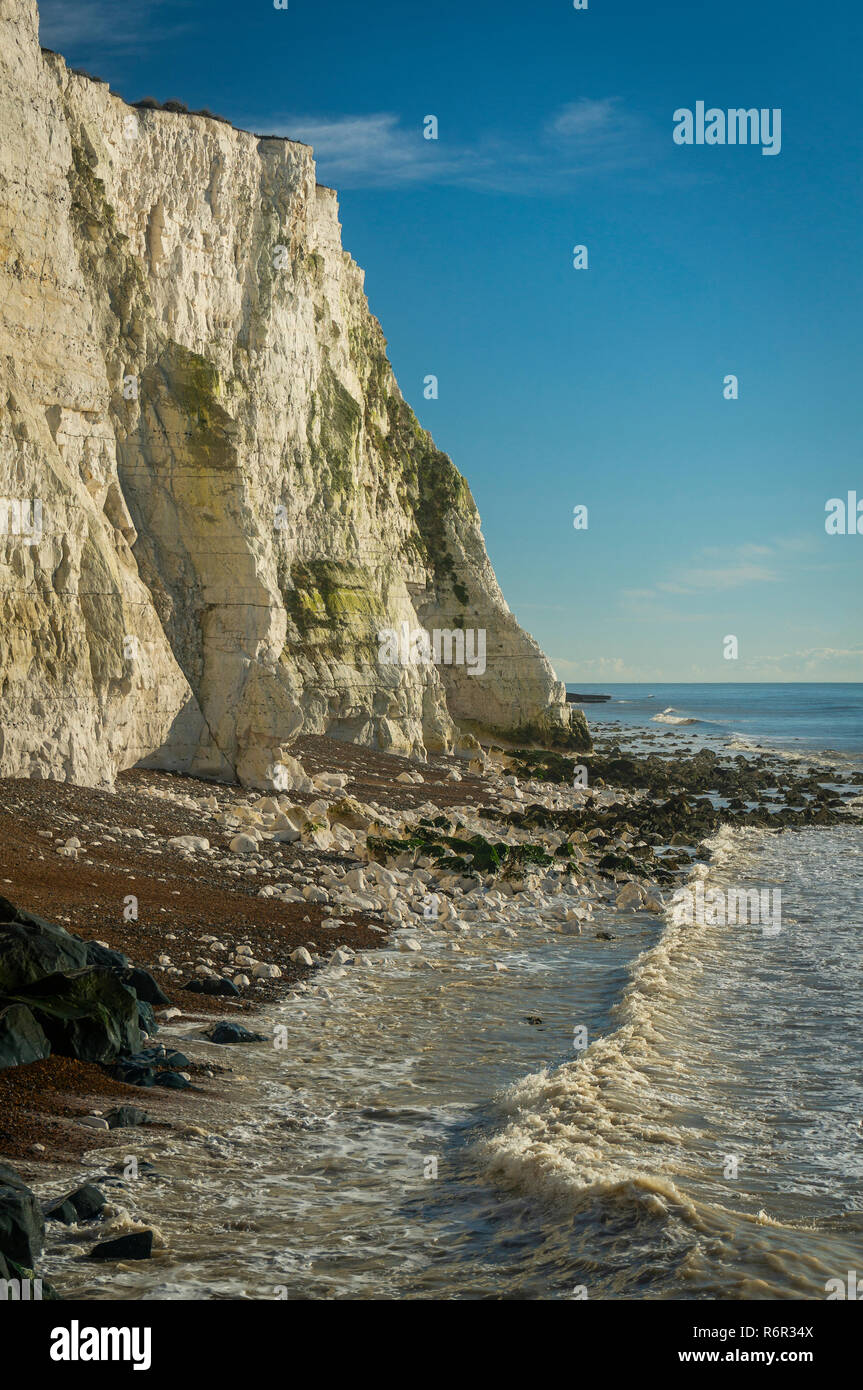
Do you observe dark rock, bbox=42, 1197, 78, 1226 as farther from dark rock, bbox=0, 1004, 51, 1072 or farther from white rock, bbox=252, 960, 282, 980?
white rock, bbox=252, 960, 282, 980

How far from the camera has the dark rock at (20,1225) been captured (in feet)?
19.4

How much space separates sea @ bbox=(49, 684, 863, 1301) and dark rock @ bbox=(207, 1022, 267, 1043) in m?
0.17

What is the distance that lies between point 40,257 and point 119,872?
11.1 m

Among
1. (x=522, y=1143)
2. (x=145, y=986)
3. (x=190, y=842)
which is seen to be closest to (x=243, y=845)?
(x=190, y=842)

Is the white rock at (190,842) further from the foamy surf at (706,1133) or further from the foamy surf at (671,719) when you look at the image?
the foamy surf at (671,719)

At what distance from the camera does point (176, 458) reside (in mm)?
24281

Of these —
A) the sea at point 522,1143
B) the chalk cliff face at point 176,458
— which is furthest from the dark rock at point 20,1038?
the chalk cliff face at point 176,458

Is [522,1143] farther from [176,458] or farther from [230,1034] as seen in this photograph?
[176,458]

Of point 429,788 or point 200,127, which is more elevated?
point 200,127

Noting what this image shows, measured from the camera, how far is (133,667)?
19.7 m

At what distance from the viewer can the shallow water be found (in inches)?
267

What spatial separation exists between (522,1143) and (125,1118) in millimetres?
2990

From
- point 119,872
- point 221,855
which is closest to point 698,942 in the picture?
point 221,855
